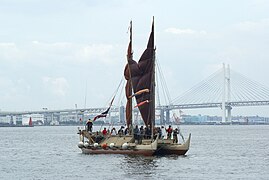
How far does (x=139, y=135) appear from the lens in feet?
147

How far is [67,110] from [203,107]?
132 feet

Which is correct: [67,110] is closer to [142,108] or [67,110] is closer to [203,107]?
[203,107]

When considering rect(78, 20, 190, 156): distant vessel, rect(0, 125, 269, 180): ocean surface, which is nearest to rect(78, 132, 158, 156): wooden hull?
rect(78, 20, 190, 156): distant vessel

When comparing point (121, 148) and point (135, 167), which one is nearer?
point (135, 167)

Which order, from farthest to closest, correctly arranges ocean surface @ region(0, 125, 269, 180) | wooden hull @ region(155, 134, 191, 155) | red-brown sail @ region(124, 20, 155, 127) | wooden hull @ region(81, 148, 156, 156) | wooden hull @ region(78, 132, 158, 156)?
red-brown sail @ region(124, 20, 155, 127) → wooden hull @ region(155, 134, 191, 155) → wooden hull @ region(81, 148, 156, 156) → wooden hull @ region(78, 132, 158, 156) → ocean surface @ region(0, 125, 269, 180)

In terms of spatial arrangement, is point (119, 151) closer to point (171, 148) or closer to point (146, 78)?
point (171, 148)

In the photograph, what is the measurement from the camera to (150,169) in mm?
37125

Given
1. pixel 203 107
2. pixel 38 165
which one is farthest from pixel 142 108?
pixel 203 107

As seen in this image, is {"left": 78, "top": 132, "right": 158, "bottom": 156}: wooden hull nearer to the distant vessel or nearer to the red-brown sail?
the distant vessel

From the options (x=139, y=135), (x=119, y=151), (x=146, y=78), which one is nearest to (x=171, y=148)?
(x=139, y=135)

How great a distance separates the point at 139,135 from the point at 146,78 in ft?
13.2

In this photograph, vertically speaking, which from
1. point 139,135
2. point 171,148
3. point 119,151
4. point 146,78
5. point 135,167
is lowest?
point 135,167

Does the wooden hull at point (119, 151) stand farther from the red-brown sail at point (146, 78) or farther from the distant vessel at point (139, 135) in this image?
the red-brown sail at point (146, 78)

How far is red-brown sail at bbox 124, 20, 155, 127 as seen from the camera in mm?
46031
